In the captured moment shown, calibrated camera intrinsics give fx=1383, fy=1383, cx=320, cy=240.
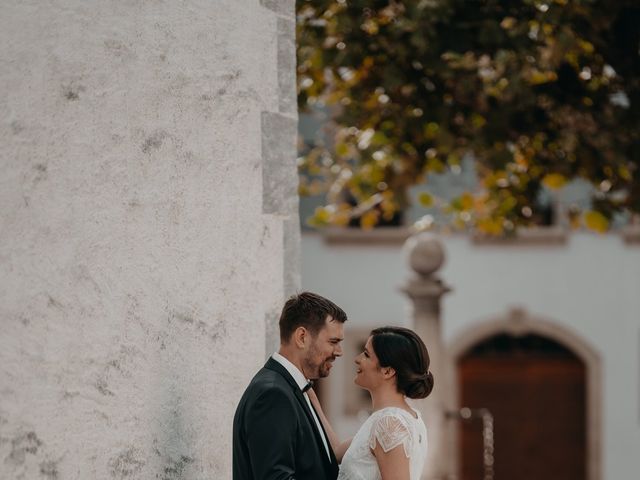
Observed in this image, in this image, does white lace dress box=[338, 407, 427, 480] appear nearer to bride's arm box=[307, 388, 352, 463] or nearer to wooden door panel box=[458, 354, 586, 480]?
bride's arm box=[307, 388, 352, 463]

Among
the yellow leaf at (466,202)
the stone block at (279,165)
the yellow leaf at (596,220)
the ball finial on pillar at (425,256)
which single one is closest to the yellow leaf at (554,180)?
the yellow leaf at (596,220)

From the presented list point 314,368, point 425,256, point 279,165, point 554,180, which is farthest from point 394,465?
point 425,256

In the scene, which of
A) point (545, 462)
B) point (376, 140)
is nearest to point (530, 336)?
point (545, 462)

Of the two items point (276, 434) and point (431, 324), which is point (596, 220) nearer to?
point (431, 324)

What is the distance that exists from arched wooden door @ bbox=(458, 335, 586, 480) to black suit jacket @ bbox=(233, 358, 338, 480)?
672 inches

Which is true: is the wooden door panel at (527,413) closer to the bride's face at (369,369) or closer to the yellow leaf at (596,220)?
the yellow leaf at (596,220)

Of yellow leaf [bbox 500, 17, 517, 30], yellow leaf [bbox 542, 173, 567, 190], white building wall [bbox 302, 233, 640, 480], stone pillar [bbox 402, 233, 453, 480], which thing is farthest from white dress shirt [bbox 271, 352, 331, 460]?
→ white building wall [bbox 302, 233, 640, 480]

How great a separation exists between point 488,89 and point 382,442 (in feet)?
20.4

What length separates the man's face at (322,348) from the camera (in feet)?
13.5

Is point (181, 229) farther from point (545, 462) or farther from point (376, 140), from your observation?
point (545, 462)

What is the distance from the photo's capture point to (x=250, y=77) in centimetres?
467

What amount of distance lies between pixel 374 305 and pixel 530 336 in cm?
245

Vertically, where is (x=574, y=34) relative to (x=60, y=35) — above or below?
above

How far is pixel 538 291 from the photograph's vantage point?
68.9 feet
